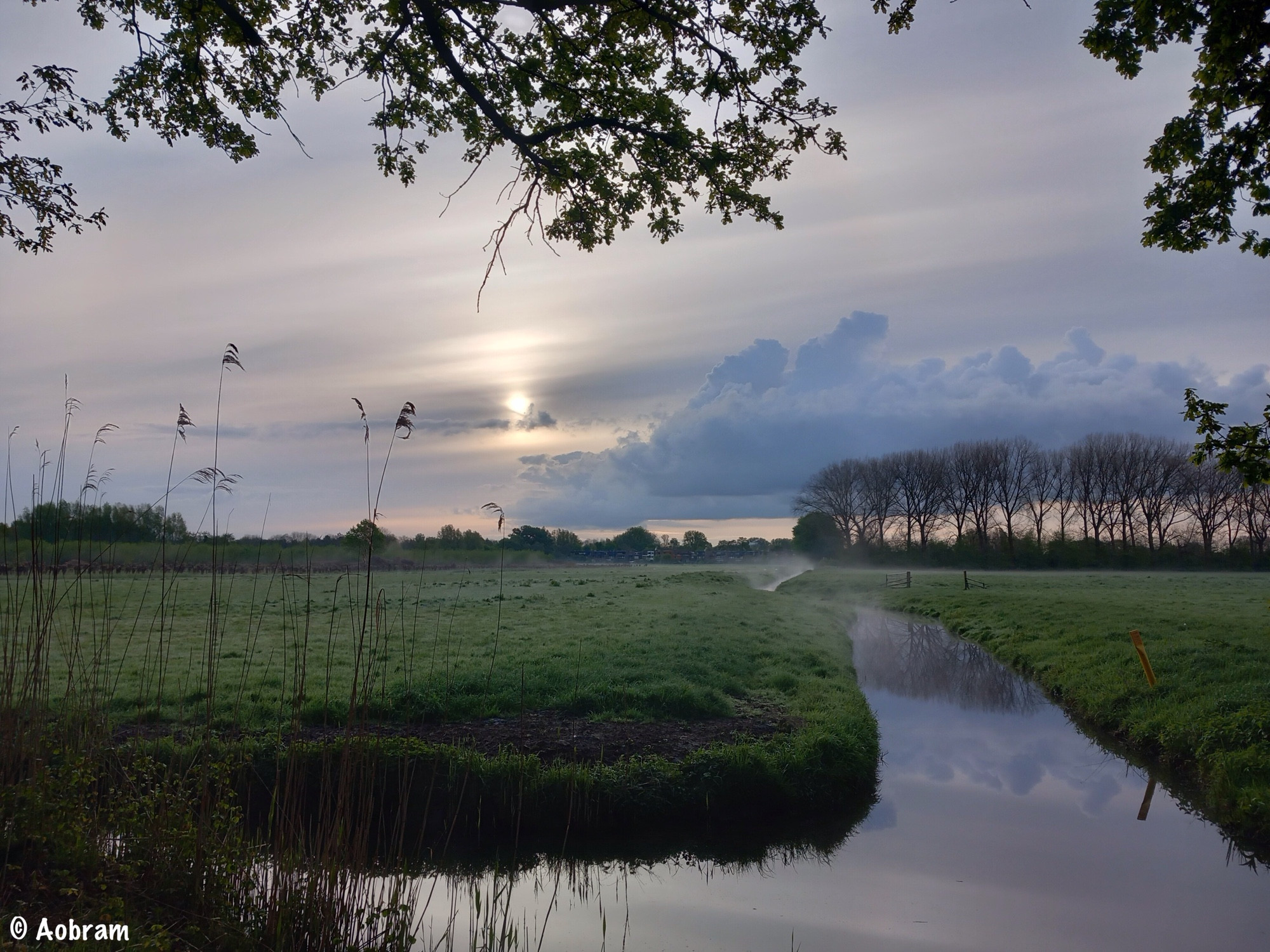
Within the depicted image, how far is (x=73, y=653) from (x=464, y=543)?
4.57 metres

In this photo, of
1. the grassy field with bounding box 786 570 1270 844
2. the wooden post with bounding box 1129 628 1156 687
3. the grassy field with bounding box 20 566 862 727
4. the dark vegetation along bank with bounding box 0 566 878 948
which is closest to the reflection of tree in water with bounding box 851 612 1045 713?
the grassy field with bounding box 786 570 1270 844

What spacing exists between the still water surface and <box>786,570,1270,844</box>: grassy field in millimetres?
806

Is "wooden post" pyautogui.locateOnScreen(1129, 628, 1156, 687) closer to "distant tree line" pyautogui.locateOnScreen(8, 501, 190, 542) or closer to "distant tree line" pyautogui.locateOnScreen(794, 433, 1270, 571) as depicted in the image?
"distant tree line" pyautogui.locateOnScreen(8, 501, 190, 542)

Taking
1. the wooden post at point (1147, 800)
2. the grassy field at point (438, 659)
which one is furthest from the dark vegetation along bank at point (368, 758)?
the wooden post at point (1147, 800)

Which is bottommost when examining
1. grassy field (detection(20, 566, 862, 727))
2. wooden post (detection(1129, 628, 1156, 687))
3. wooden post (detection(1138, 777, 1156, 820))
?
wooden post (detection(1138, 777, 1156, 820))

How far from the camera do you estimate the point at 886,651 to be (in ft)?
89.7

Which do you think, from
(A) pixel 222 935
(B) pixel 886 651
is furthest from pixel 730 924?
(B) pixel 886 651

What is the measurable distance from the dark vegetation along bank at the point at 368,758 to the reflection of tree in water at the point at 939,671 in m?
2.05

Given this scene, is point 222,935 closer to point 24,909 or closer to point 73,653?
point 24,909

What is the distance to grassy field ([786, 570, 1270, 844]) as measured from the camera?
1062 centimetres

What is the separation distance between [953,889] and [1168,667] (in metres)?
10.3

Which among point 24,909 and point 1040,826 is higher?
point 24,909

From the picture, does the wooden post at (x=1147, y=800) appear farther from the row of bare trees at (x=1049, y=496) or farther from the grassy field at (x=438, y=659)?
the row of bare trees at (x=1049, y=496)

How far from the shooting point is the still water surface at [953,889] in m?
7.38
